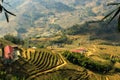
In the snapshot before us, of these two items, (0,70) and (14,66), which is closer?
(0,70)

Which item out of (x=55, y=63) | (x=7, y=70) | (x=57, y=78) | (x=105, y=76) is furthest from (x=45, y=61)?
(x=105, y=76)

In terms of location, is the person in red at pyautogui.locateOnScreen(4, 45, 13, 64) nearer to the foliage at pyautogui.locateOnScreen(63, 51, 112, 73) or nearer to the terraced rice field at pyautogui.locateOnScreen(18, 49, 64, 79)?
the terraced rice field at pyautogui.locateOnScreen(18, 49, 64, 79)

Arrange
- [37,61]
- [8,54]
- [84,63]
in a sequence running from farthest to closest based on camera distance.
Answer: [84,63], [37,61], [8,54]

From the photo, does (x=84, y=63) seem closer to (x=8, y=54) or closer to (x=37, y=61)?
(x=37, y=61)

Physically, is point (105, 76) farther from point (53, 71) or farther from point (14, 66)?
point (14, 66)

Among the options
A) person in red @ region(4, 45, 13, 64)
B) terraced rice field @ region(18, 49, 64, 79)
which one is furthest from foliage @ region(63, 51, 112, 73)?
person in red @ region(4, 45, 13, 64)

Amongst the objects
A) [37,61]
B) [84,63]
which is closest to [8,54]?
[37,61]

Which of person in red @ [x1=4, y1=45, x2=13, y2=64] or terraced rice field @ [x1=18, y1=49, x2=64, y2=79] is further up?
person in red @ [x1=4, y1=45, x2=13, y2=64]

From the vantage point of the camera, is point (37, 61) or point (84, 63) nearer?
point (37, 61)
